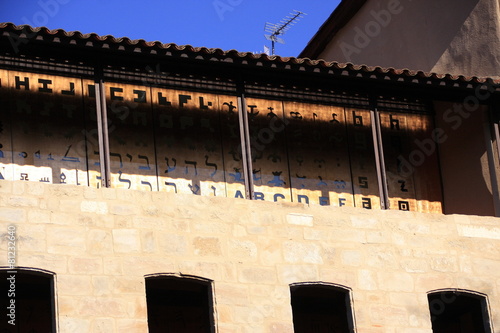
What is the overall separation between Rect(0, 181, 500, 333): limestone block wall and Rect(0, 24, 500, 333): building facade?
23 mm

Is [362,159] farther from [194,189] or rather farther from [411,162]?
[194,189]

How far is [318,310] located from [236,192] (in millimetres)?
2177

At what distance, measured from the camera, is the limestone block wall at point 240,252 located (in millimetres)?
15336

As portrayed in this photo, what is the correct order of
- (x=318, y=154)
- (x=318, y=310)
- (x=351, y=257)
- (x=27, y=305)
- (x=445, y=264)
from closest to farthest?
(x=27, y=305) < (x=351, y=257) < (x=445, y=264) < (x=318, y=310) < (x=318, y=154)

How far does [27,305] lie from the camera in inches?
658

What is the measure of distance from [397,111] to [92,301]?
21.6ft

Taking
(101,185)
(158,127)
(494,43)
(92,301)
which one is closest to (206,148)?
(158,127)

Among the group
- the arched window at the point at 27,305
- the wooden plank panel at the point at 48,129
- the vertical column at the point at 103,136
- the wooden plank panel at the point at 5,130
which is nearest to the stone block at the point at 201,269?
the vertical column at the point at 103,136

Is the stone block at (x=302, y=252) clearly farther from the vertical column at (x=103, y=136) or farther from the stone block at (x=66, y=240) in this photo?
the stone block at (x=66, y=240)

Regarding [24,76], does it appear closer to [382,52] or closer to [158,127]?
[158,127]

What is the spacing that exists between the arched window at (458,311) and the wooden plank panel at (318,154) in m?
2.12

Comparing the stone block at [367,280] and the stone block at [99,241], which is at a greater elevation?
the stone block at [99,241]

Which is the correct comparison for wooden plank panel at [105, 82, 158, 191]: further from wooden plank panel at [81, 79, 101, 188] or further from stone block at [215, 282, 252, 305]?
stone block at [215, 282, 252, 305]

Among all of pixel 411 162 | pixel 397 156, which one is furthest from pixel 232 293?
pixel 411 162
